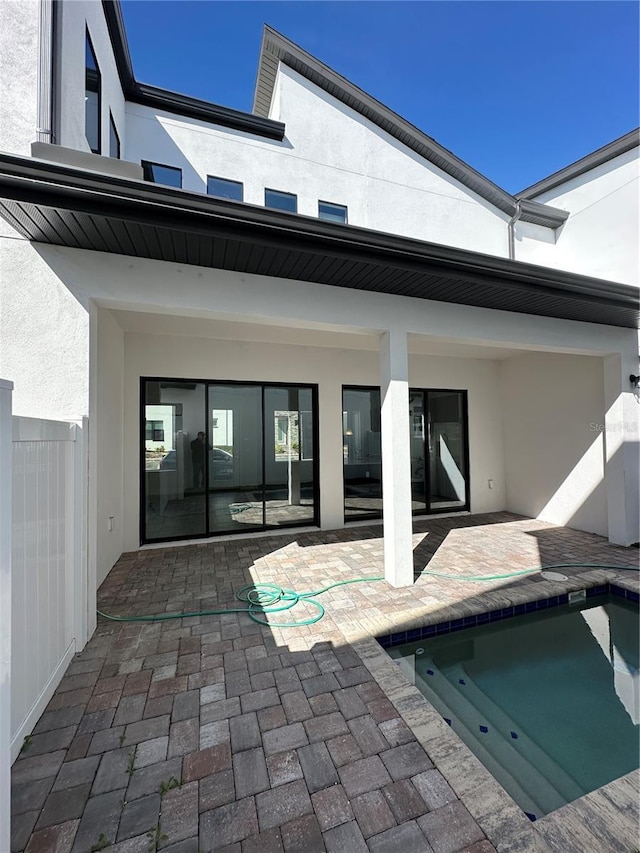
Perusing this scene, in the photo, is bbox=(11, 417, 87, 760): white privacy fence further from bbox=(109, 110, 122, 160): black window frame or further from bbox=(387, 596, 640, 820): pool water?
bbox=(109, 110, 122, 160): black window frame

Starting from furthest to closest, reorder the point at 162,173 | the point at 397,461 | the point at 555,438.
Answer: the point at 162,173
the point at 555,438
the point at 397,461

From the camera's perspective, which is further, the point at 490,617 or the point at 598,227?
the point at 598,227

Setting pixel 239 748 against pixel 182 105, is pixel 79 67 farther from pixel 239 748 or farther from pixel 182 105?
pixel 239 748

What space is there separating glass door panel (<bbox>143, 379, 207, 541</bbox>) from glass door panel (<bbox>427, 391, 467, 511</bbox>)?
474 cm

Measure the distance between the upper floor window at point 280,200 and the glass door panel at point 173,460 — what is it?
4.72 meters

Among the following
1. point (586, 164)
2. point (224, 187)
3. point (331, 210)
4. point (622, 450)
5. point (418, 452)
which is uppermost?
point (586, 164)

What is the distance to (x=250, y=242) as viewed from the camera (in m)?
2.98

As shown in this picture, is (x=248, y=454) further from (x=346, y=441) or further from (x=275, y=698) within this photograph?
(x=275, y=698)

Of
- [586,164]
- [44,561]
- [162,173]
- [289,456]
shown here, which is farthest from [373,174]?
[44,561]

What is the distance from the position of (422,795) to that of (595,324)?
6.06 m

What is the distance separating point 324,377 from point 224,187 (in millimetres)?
4757

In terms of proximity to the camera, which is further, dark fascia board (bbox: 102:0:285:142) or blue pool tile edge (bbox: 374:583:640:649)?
dark fascia board (bbox: 102:0:285:142)

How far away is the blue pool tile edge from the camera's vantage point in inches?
132

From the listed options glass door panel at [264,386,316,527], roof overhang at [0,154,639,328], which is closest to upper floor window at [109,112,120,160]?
roof overhang at [0,154,639,328]
